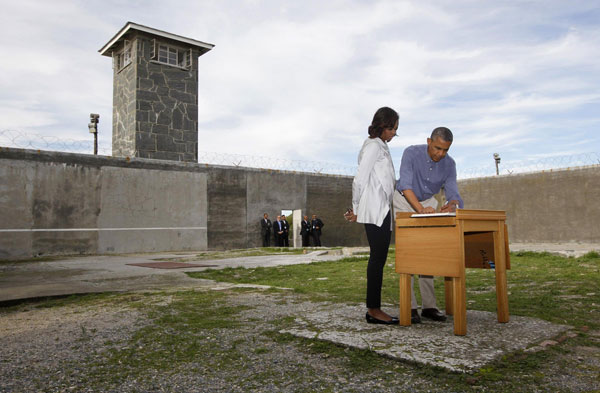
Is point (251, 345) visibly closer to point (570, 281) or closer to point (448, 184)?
point (448, 184)

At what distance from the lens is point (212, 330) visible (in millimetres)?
2863

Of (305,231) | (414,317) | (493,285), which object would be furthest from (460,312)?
(305,231)

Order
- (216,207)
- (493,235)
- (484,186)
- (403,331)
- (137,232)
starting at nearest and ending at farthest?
1. (403,331)
2. (493,235)
3. (137,232)
4. (216,207)
5. (484,186)

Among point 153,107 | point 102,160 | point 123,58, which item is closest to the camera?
point 102,160

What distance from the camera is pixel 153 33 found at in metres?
17.0

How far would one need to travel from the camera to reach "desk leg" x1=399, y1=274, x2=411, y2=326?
288cm

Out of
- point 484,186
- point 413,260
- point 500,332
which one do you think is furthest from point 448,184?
point 484,186

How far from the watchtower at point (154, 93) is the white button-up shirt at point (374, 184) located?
1497 cm

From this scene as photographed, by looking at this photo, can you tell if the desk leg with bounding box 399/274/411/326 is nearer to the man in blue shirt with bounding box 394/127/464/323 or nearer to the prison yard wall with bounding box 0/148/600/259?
the man in blue shirt with bounding box 394/127/464/323

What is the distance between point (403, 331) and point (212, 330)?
47.4 inches

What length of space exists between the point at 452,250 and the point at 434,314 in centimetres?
71

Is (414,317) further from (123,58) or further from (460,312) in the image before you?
(123,58)

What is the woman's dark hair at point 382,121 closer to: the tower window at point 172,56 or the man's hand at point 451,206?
the man's hand at point 451,206

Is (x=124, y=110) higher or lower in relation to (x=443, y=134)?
higher
